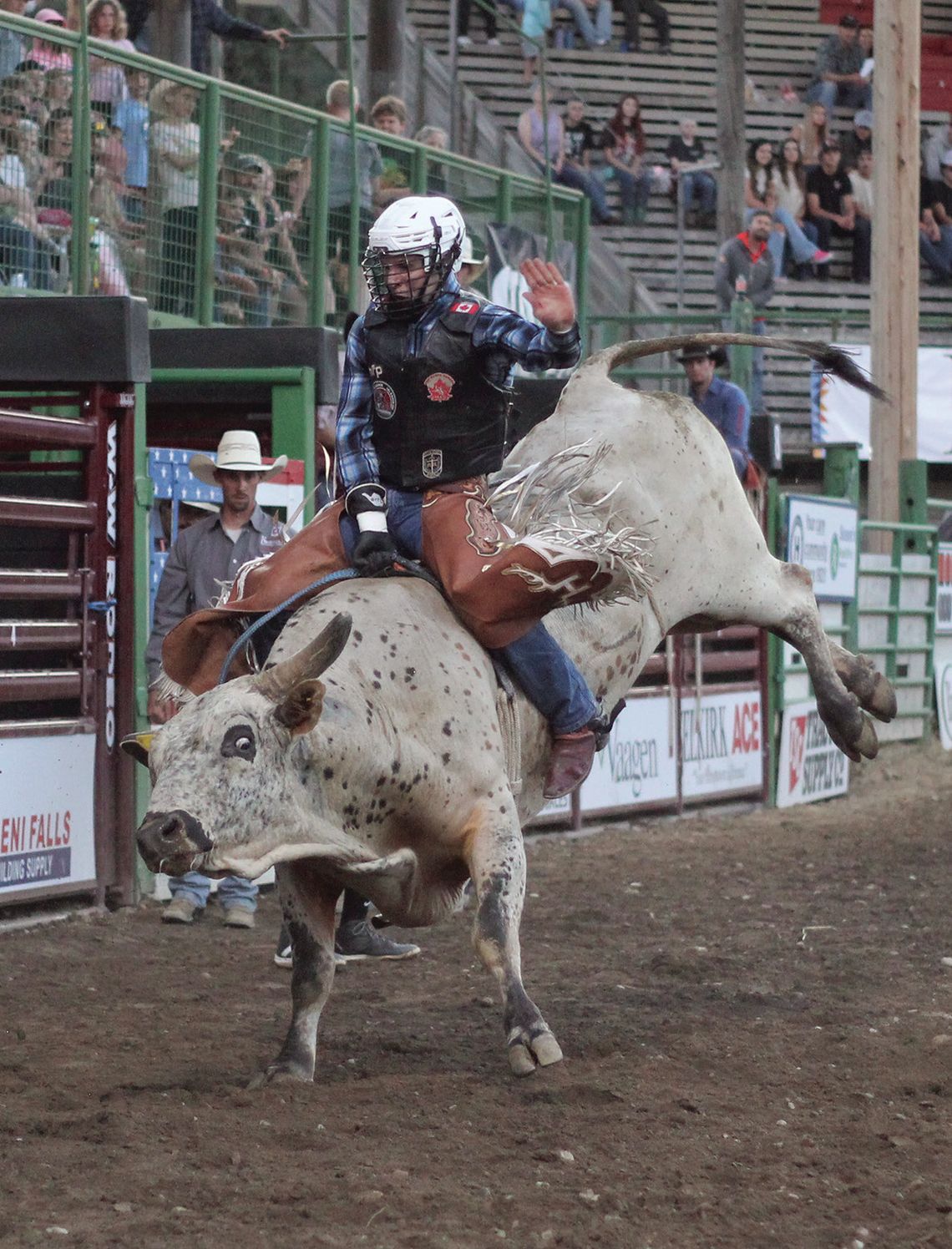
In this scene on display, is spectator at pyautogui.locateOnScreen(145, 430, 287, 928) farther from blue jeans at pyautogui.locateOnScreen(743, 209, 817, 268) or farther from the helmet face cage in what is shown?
blue jeans at pyautogui.locateOnScreen(743, 209, 817, 268)

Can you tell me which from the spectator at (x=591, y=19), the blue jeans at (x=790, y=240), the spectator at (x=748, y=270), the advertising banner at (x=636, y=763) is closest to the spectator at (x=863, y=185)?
the blue jeans at (x=790, y=240)

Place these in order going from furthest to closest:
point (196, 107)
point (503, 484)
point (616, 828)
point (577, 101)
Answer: point (577, 101) < point (616, 828) < point (196, 107) < point (503, 484)

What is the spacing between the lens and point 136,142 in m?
9.97

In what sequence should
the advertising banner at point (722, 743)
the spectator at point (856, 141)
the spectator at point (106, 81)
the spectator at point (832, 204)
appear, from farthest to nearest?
the spectator at point (856, 141) < the spectator at point (832, 204) < the advertising banner at point (722, 743) < the spectator at point (106, 81)

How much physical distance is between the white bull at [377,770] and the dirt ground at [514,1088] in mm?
402

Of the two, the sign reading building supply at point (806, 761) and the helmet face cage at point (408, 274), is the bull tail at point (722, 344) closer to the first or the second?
the helmet face cage at point (408, 274)

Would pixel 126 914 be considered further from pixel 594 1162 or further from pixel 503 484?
pixel 594 1162

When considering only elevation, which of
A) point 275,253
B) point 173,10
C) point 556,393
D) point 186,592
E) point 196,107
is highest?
point 173,10

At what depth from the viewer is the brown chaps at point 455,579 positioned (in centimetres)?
524

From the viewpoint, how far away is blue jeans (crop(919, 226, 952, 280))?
23578mm

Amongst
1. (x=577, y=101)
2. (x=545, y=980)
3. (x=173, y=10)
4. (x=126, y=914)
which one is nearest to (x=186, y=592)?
(x=126, y=914)

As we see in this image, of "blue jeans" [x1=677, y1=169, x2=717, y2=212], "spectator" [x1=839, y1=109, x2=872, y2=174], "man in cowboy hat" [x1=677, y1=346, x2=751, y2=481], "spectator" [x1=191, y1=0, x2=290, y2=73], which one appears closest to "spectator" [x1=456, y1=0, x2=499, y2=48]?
"blue jeans" [x1=677, y1=169, x2=717, y2=212]

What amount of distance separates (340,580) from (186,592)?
270 centimetres

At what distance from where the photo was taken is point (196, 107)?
34.1ft
